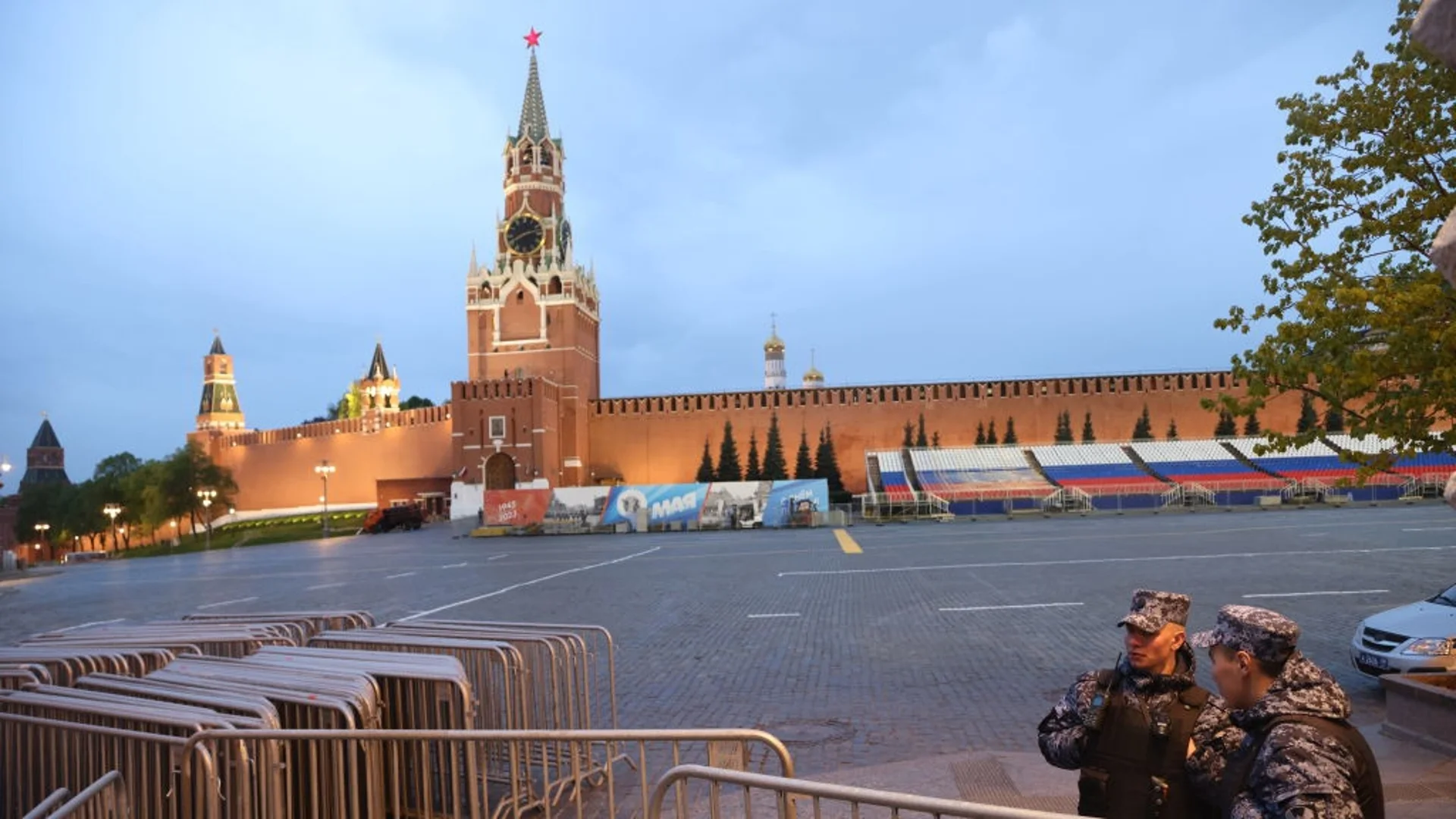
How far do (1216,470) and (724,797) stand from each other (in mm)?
37793

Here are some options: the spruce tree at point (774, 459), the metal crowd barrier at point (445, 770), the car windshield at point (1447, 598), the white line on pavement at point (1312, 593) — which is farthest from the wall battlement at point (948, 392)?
the metal crowd barrier at point (445, 770)

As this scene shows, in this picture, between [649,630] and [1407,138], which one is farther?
[649,630]

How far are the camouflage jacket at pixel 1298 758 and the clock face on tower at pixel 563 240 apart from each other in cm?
5593

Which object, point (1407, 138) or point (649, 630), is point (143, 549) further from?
point (1407, 138)

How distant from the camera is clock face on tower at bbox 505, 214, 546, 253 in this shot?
57.1 metres

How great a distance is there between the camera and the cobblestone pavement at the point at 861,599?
6543mm

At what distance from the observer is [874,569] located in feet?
51.9

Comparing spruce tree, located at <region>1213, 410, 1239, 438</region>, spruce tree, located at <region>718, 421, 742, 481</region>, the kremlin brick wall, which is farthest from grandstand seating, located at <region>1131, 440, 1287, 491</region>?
spruce tree, located at <region>718, 421, 742, 481</region>

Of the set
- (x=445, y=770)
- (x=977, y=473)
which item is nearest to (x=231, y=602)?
(x=445, y=770)

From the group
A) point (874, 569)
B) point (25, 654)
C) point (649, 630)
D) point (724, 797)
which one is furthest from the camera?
point (874, 569)

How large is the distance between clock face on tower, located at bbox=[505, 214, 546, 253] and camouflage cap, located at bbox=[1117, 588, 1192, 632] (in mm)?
56296

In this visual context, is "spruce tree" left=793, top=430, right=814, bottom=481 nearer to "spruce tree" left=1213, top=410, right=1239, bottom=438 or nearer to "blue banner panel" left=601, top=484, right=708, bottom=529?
"blue banner panel" left=601, top=484, right=708, bottom=529

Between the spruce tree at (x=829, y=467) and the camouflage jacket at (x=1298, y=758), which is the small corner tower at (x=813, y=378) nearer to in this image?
the spruce tree at (x=829, y=467)

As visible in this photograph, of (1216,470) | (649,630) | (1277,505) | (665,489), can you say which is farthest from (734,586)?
(1216,470)
